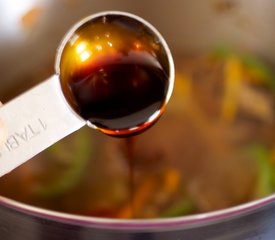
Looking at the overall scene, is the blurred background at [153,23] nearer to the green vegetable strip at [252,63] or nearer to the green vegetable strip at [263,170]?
the green vegetable strip at [252,63]

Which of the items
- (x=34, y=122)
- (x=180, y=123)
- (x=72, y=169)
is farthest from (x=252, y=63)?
(x=34, y=122)

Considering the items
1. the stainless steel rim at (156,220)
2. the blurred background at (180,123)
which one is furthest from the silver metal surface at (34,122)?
the blurred background at (180,123)

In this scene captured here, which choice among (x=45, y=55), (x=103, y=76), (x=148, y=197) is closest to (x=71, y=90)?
(x=103, y=76)

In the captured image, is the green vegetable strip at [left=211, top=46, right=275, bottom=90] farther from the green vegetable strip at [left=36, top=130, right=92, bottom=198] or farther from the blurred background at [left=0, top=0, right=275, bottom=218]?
the green vegetable strip at [left=36, top=130, right=92, bottom=198]

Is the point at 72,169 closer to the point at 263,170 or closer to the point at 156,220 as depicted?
the point at 263,170

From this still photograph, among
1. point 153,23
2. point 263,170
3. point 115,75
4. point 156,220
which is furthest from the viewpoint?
point 153,23
